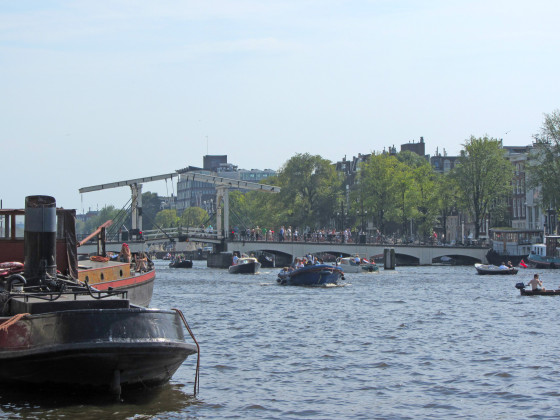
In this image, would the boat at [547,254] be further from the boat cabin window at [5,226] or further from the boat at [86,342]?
the boat at [86,342]

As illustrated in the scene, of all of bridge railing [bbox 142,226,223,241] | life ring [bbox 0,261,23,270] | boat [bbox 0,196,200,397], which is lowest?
boat [bbox 0,196,200,397]

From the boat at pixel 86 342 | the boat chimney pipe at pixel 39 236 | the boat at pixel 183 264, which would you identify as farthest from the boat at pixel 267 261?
the boat at pixel 86 342

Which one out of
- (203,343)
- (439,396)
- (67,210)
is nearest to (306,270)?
(203,343)

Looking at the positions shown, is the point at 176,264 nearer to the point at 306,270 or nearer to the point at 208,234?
the point at 208,234

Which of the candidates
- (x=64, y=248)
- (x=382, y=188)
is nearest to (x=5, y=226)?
(x=64, y=248)

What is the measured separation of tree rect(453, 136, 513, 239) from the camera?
100000 millimetres

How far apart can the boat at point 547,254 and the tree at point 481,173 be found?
1528 cm

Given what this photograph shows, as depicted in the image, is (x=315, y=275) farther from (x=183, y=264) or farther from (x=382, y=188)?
(x=382, y=188)

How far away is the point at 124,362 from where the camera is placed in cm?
1495

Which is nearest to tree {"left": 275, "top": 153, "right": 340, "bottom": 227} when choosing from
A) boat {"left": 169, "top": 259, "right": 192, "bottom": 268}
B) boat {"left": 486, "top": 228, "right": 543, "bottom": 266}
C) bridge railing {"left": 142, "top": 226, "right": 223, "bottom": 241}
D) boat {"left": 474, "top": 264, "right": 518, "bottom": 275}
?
boat {"left": 169, "top": 259, "right": 192, "bottom": 268}

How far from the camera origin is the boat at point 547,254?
270ft

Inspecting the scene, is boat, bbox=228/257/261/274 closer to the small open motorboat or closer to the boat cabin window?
the small open motorboat

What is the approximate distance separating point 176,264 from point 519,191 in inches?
1583

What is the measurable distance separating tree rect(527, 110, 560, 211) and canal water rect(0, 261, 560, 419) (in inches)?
1819
